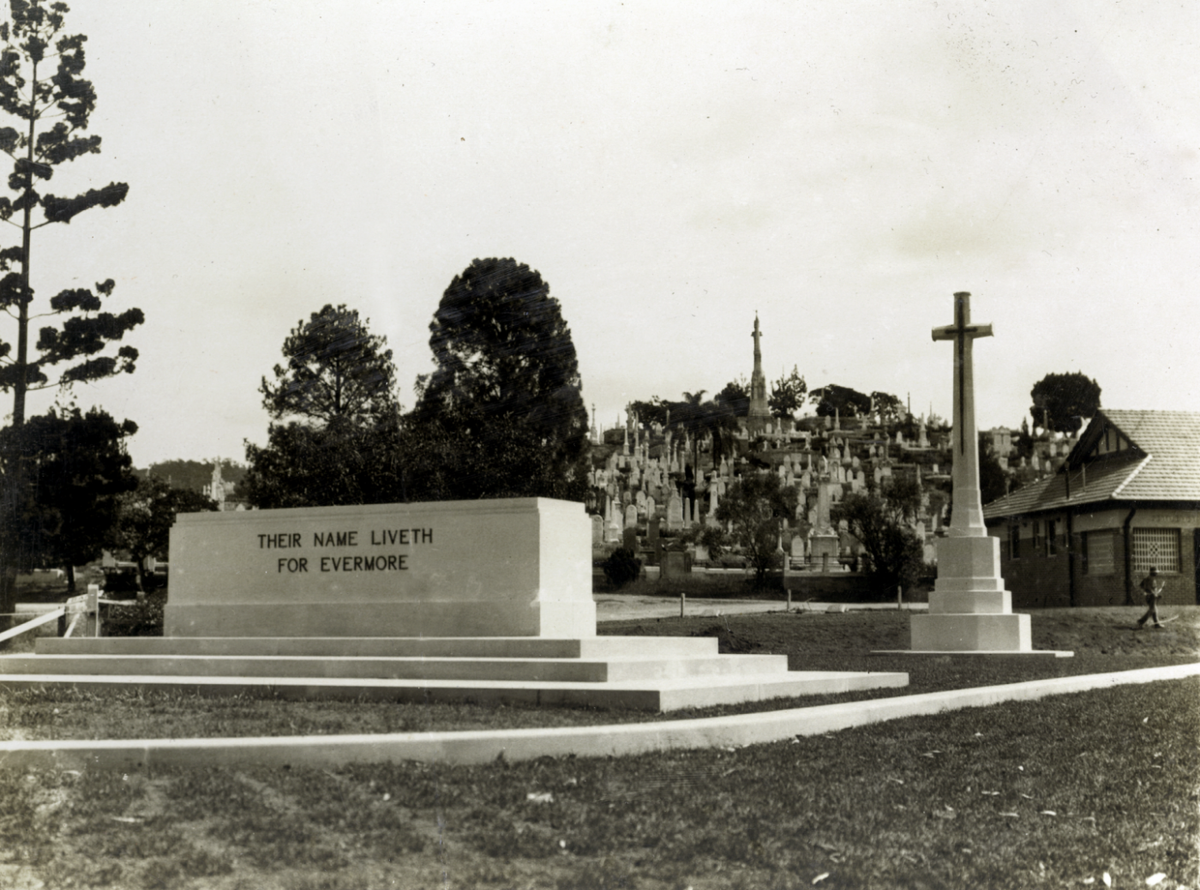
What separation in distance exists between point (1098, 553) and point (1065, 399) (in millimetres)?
68413

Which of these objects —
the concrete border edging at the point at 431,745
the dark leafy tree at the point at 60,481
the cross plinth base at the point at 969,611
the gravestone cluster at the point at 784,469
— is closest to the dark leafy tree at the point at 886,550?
the gravestone cluster at the point at 784,469

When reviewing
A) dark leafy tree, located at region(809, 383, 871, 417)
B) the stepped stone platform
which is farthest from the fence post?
dark leafy tree, located at region(809, 383, 871, 417)

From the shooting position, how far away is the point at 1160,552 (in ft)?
110

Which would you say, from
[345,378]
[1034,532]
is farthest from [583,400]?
[1034,532]

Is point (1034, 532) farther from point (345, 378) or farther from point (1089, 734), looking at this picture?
point (1089, 734)

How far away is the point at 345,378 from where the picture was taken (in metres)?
40.8

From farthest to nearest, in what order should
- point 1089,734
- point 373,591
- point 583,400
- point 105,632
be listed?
point 583,400 → point 105,632 → point 373,591 → point 1089,734

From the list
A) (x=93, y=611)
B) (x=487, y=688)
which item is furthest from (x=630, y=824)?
(x=93, y=611)

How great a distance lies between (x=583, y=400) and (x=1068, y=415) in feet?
219

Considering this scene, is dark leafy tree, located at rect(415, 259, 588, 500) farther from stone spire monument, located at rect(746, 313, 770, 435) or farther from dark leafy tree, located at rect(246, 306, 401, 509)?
stone spire monument, located at rect(746, 313, 770, 435)

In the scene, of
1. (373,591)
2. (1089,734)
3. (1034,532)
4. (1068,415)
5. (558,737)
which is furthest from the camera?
(1068,415)

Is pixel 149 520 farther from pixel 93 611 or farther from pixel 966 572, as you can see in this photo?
pixel 966 572

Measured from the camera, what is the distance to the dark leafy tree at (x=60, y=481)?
30031 mm

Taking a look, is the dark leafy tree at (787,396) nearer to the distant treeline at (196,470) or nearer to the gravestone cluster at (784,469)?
the gravestone cluster at (784,469)
